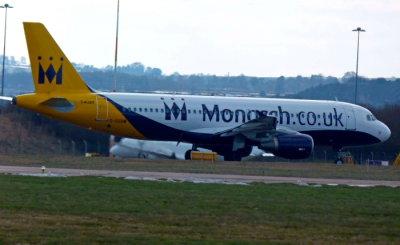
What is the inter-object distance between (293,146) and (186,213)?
24.0 meters

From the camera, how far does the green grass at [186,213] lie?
16703mm

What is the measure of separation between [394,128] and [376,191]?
33.7 metres

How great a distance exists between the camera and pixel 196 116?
1762 inches

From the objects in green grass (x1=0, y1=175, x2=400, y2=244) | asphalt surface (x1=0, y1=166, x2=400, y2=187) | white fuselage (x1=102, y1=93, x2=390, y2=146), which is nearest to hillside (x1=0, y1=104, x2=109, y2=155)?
white fuselage (x1=102, y1=93, x2=390, y2=146)

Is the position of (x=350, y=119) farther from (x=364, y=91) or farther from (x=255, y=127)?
(x=364, y=91)

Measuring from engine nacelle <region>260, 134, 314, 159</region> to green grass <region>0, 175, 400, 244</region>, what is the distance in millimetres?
16129

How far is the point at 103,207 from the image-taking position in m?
20.3

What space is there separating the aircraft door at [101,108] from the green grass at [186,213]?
50.1 feet

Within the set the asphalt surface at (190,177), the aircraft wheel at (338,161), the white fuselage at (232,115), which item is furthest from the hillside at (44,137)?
the asphalt surface at (190,177)

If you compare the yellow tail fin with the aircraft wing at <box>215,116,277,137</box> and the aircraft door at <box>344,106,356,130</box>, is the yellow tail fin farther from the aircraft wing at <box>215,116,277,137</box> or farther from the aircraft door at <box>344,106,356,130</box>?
the aircraft door at <box>344,106,356,130</box>

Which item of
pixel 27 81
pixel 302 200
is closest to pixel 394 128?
pixel 302 200

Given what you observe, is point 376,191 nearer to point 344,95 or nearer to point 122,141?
point 122,141

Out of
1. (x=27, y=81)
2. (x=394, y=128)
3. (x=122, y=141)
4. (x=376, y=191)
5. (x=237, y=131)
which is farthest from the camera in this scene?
(x=27, y=81)

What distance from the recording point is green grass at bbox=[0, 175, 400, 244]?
16703 mm
